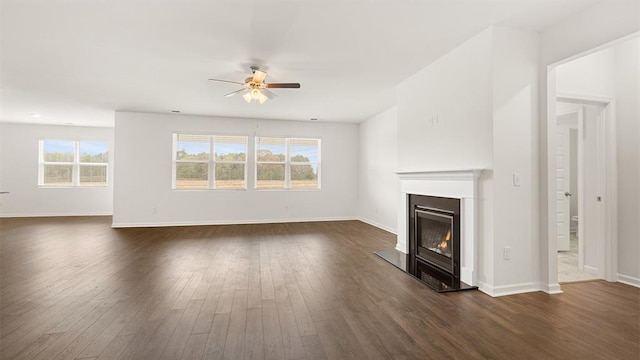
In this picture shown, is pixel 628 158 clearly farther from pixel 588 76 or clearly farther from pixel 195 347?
pixel 195 347

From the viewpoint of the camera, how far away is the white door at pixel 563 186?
15.3ft

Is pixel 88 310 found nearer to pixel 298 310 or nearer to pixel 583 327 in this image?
pixel 298 310

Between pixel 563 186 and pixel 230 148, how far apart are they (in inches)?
267

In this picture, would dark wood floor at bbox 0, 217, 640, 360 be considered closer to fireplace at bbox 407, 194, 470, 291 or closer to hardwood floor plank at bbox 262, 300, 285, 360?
hardwood floor plank at bbox 262, 300, 285, 360

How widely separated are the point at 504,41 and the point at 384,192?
410 centimetres

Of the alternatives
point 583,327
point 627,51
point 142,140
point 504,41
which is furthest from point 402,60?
point 142,140

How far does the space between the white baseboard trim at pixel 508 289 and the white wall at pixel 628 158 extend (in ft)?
3.74

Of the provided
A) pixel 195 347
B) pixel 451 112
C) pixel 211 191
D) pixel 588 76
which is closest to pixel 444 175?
pixel 451 112

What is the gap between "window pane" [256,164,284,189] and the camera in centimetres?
776

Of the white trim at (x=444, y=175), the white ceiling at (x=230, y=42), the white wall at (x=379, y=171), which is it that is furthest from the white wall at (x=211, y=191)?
the white trim at (x=444, y=175)

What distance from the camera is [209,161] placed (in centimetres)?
748

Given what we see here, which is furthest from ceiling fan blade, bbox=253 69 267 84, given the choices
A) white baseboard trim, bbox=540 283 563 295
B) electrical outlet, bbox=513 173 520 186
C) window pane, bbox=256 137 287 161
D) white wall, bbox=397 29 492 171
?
window pane, bbox=256 137 287 161

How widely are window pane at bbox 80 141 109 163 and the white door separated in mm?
11036

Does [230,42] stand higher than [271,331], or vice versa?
[230,42]
